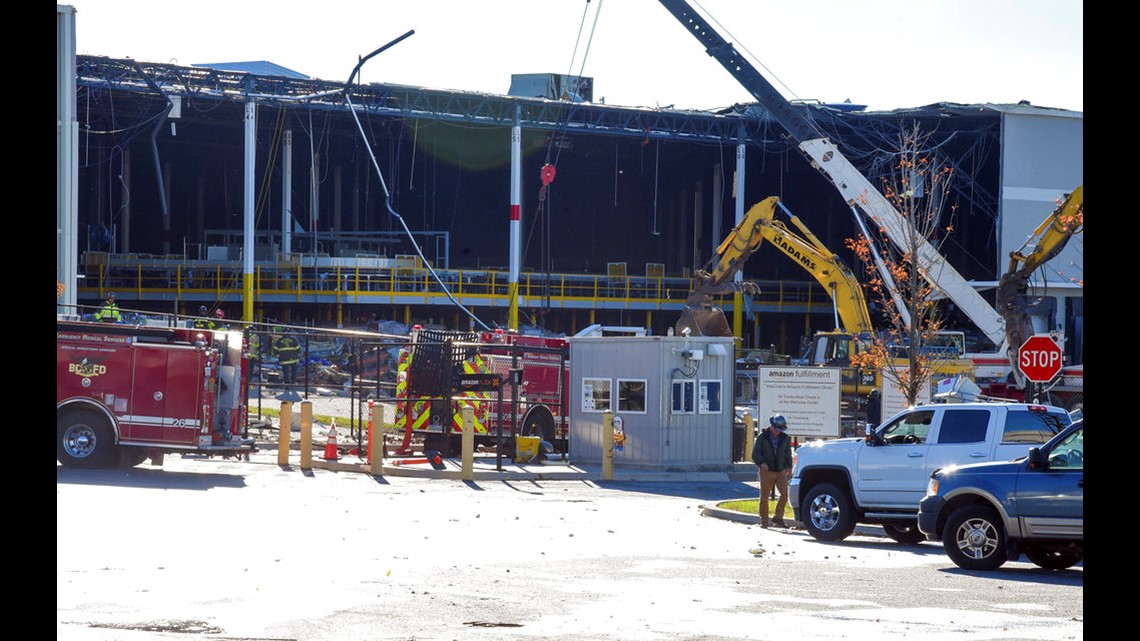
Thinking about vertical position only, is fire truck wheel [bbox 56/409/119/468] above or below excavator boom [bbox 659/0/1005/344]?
below

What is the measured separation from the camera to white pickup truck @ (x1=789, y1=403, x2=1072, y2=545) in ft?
60.2

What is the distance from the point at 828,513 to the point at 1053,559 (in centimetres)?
385

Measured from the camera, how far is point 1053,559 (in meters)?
15.9

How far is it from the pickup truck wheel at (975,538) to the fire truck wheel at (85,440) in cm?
1571

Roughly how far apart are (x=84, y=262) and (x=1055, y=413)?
4556 cm

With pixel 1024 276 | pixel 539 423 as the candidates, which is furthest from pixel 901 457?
pixel 1024 276

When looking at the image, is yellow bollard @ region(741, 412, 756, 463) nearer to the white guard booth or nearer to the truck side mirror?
the white guard booth

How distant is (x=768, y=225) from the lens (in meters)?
41.4

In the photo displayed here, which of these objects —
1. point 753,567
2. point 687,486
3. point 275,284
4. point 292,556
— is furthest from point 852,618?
point 275,284

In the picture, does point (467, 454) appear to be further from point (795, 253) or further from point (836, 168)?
point (836, 168)

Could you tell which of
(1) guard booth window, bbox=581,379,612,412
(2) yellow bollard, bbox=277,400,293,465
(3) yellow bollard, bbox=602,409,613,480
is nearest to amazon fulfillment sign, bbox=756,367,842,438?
(3) yellow bollard, bbox=602,409,613,480

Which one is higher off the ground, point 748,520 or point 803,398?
point 803,398

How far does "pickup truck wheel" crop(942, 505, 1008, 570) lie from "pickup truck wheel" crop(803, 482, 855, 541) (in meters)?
3.34
